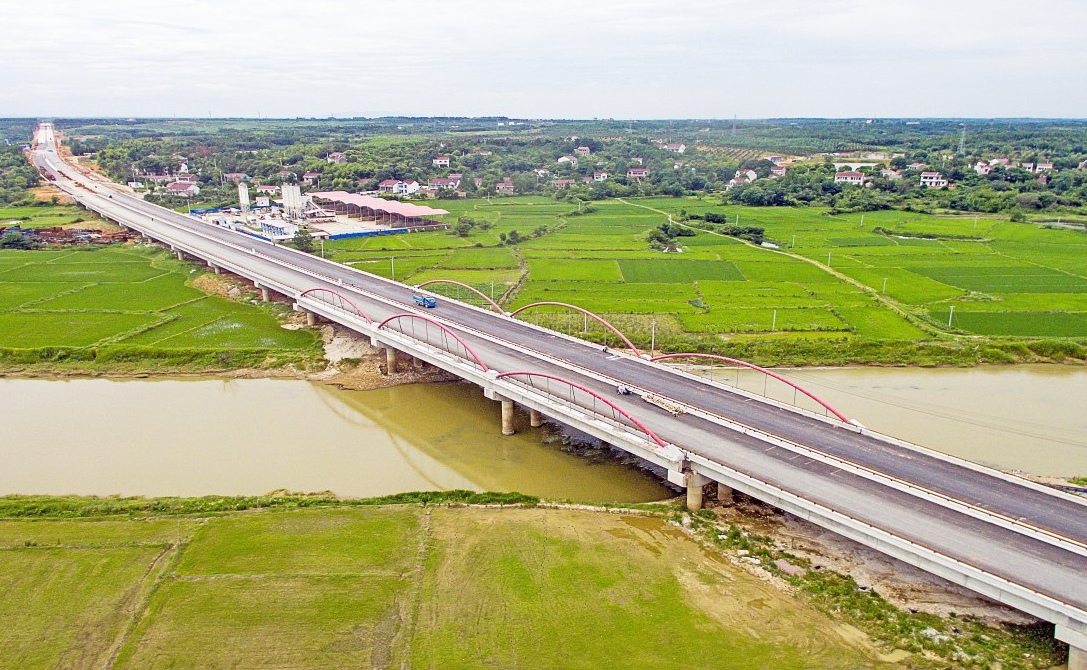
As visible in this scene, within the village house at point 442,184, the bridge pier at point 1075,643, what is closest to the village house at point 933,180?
the village house at point 442,184

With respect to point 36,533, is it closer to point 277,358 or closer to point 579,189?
point 277,358

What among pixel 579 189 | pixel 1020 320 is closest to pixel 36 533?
pixel 1020 320

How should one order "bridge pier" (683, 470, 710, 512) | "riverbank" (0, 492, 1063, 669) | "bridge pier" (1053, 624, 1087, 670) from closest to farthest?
"bridge pier" (1053, 624, 1087, 670), "riverbank" (0, 492, 1063, 669), "bridge pier" (683, 470, 710, 512)

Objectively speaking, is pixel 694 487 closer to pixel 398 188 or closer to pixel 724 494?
pixel 724 494

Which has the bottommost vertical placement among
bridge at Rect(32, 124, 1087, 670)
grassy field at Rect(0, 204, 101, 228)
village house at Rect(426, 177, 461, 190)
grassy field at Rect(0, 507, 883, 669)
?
A: grassy field at Rect(0, 507, 883, 669)

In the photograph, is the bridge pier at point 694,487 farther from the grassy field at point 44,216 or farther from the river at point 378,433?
the grassy field at point 44,216

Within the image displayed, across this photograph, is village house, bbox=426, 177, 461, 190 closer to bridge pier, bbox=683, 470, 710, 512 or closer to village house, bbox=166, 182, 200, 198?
village house, bbox=166, 182, 200, 198

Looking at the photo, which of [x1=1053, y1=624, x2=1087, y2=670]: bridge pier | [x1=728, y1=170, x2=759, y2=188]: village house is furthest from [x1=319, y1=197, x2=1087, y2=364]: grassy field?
[x1=728, y1=170, x2=759, y2=188]: village house
